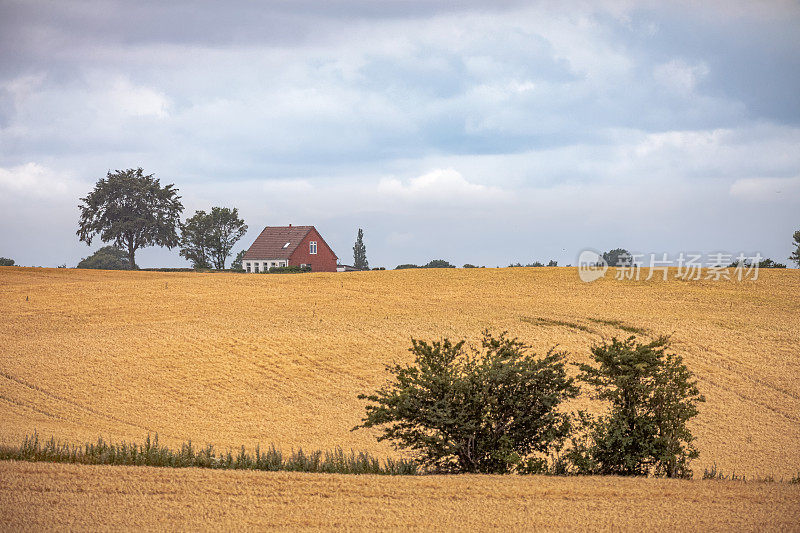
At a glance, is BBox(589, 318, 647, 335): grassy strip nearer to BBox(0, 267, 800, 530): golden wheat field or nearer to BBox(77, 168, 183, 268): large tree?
BBox(0, 267, 800, 530): golden wheat field

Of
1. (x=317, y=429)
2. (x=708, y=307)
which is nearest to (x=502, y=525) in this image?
(x=317, y=429)

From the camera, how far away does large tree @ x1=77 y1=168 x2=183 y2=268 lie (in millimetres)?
84188

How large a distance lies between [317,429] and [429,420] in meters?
7.91

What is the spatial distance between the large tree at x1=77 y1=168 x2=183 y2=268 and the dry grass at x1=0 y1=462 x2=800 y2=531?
254 feet

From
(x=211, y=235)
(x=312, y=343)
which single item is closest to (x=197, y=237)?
(x=211, y=235)

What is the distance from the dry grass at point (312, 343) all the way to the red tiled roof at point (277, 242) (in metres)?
35.3

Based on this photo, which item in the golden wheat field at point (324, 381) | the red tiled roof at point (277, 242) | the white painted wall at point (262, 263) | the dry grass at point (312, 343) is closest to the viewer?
the golden wheat field at point (324, 381)

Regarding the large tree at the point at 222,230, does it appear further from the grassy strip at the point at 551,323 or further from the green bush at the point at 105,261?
the grassy strip at the point at 551,323

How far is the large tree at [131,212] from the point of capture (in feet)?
276

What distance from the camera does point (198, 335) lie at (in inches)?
1172

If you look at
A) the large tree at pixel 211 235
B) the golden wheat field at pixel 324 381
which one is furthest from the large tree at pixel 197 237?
the golden wheat field at pixel 324 381

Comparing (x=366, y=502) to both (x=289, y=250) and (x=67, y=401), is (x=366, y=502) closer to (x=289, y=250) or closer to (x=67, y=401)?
(x=67, y=401)

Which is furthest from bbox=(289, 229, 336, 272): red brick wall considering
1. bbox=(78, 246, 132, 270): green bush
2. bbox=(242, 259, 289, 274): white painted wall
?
bbox=(78, 246, 132, 270): green bush

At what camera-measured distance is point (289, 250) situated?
8281cm
